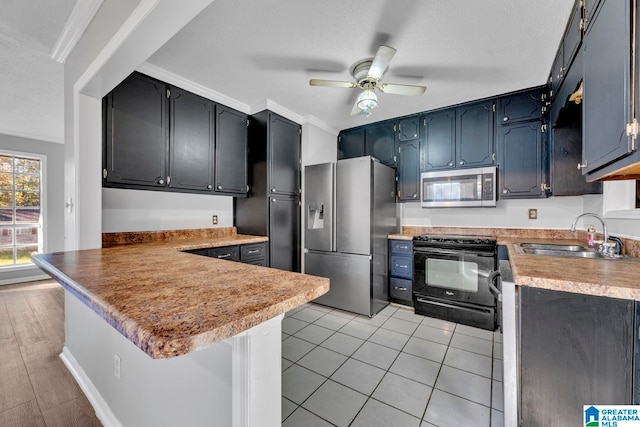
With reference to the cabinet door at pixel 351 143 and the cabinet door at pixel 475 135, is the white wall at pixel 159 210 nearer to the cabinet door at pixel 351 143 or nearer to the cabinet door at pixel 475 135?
the cabinet door at pixel 351 143

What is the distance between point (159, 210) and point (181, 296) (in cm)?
232

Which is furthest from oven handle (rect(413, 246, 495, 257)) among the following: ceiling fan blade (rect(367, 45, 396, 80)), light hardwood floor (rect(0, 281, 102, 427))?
light hardwood floor (rect(0, 281, 102, 427))

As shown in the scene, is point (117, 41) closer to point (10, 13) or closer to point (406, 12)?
point (10, 13)

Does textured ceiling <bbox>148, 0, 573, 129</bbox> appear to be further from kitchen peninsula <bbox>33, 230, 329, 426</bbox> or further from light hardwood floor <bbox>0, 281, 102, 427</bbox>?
light hardwood floor <bbox>0, 281, 102, 427</bbox>

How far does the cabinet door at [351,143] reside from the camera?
3.88m

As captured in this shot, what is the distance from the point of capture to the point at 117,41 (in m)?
1.37

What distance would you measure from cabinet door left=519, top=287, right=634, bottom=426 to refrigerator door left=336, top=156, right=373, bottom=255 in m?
1.88

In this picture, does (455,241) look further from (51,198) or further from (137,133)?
(51,198)

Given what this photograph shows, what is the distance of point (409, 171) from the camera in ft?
11.4

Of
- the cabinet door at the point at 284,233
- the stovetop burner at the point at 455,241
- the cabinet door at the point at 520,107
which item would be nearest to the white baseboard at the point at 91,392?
the cabinet door at the point at 284,233

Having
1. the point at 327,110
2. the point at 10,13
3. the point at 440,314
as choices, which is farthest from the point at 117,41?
the point at 440,314

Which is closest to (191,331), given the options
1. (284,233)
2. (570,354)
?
(570,354)

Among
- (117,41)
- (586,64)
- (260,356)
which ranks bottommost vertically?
(260,356)

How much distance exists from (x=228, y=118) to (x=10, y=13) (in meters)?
1.65
